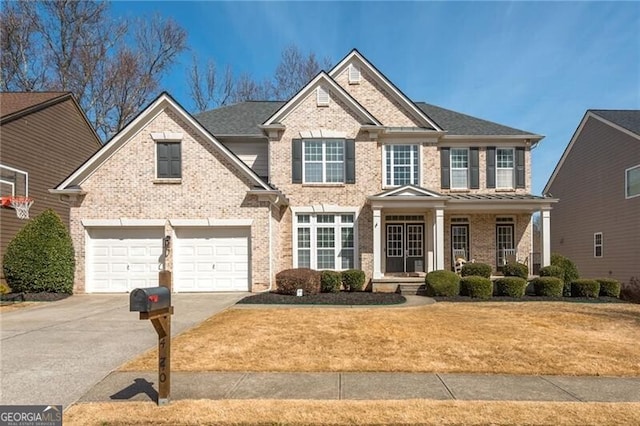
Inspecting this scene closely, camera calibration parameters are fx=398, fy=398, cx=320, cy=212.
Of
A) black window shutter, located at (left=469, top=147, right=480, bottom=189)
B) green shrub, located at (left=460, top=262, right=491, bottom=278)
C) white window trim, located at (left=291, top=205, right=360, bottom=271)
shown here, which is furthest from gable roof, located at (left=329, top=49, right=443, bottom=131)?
green shrub, located at (left=460, top=262, right=491, bottom=278)

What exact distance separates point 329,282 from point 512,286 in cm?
628

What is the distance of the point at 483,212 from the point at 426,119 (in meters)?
4.68

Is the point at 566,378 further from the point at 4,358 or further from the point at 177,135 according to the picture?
the point at 177,135

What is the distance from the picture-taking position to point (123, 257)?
1441cm

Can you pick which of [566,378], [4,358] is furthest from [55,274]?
[566,378]

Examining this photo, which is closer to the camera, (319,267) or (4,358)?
(4,358)

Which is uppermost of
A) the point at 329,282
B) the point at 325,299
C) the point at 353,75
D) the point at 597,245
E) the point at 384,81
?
the point at 353,75

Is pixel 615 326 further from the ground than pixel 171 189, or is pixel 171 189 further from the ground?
pixel 171 189

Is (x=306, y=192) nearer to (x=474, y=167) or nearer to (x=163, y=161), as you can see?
(x=163, y=161)

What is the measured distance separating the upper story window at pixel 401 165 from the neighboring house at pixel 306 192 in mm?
42

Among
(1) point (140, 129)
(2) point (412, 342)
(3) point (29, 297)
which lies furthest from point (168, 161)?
(2) point (412, 342)

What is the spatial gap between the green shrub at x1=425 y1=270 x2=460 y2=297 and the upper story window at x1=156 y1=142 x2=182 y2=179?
9715mm

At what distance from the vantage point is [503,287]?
13.8 m

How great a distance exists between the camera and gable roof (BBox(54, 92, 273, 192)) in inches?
555
